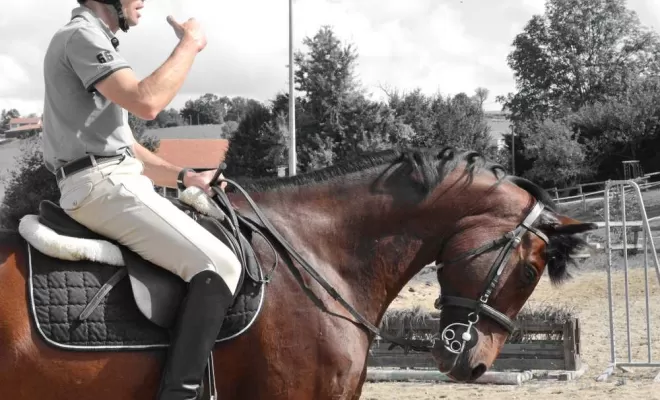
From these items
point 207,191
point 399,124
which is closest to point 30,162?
point 399,124

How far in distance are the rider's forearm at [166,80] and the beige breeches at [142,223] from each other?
35cm

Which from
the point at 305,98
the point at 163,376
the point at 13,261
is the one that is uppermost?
the point at 305,98

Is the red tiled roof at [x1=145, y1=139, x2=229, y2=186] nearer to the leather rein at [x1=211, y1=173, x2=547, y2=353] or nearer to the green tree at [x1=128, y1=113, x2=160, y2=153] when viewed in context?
the green tree at [x1=128, y1=113, x2=160, y2=153]

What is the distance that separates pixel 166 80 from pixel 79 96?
409 millimetres

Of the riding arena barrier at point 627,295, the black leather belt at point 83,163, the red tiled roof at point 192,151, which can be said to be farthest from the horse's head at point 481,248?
the red tiled roof at point 192,151

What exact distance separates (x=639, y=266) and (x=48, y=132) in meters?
22.5

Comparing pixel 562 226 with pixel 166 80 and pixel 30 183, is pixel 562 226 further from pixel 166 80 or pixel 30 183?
pixel 30 183

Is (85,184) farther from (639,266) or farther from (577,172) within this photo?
(577,172)

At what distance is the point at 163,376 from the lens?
3.50 metres

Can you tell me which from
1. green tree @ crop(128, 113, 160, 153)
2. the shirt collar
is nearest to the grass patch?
the shirt collar

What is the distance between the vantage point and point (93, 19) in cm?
365

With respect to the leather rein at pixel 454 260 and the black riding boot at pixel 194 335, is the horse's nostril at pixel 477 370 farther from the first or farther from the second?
the black riding boot at pixel 194 335

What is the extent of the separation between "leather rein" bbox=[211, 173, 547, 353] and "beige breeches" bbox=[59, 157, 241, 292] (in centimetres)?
27

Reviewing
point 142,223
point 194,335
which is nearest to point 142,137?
point 142,223
